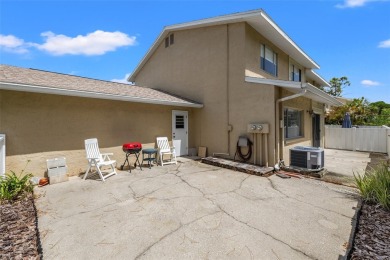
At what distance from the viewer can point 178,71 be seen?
1138 cm

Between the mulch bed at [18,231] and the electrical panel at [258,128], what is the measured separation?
6.97 metres

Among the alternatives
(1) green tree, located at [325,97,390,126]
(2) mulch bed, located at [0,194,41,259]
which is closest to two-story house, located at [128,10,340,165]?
(2) mulch bed, located at [0,194,41,259]

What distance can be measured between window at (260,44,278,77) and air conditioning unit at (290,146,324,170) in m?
4.64

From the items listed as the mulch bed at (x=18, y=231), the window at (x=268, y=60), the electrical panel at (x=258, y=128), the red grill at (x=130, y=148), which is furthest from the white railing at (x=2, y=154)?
the window at (x=268, y=60)

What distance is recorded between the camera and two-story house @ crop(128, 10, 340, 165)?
25.7ft

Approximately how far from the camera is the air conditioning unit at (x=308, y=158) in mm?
7074


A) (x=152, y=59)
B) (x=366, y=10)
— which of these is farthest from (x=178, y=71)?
(x=366, y=10)

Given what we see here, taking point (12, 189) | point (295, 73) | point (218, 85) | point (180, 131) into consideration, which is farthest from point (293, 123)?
point (12, 189)

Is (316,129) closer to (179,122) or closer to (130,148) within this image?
(179,122)

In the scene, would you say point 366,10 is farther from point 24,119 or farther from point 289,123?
point 24,119

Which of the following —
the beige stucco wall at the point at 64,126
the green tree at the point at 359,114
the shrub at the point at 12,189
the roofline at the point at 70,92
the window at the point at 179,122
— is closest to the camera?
the shrub at the point at 12,189

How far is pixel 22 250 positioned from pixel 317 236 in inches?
173

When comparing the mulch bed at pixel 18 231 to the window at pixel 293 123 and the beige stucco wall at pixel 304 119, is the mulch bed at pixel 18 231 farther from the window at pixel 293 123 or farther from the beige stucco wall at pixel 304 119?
the window at pixel 293 123

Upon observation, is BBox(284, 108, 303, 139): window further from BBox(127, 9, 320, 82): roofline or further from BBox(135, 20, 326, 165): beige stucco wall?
BBox(127, 9, 320, 82): roofline
